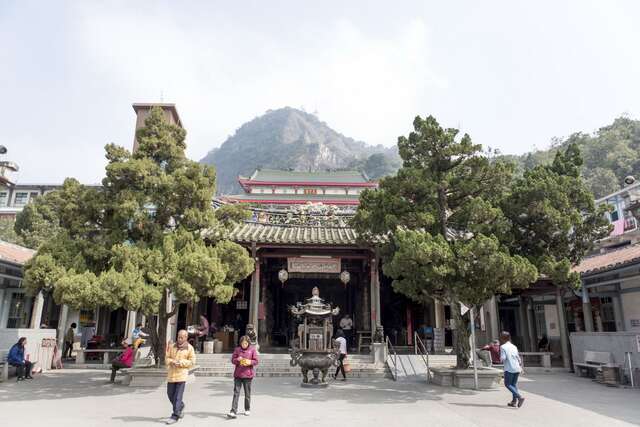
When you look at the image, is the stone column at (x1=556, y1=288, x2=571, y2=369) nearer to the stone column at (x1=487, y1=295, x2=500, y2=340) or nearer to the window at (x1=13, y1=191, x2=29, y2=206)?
the stone column at (x1=487, y1=295, x2=500, y2=340)

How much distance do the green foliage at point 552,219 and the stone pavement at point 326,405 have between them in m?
2.92

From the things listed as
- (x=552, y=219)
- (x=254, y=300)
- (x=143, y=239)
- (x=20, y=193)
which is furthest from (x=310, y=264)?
(x=20, y=193)

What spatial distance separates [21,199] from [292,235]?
128ft

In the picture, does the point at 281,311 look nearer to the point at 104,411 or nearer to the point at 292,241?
the point at 292,241

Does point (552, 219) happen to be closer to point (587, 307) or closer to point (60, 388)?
point (587, 307)

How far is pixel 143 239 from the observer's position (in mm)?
9891

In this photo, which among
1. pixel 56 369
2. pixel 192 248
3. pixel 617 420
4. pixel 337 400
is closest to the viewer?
pixel 617 420

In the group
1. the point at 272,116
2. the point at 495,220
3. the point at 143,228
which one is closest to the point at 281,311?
the point at 143,228

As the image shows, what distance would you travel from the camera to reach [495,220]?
972cm

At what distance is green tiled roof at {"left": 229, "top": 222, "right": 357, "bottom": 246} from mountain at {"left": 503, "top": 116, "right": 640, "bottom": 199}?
34.3 meters

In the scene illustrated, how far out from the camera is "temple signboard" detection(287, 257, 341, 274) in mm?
15602

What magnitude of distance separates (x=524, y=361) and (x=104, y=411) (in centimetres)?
1262

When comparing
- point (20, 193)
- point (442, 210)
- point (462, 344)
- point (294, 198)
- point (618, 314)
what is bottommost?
point (462, 344)

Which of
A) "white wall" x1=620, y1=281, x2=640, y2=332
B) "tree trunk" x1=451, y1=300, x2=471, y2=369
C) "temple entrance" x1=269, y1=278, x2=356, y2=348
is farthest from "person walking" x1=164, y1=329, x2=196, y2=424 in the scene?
"white wall" x1=620, y1=281, x2=640, y2=332
